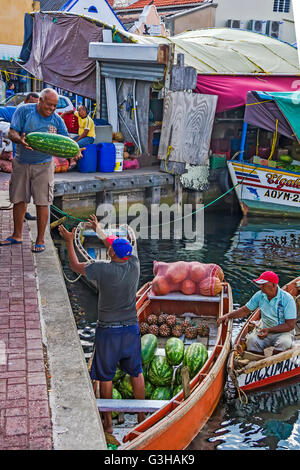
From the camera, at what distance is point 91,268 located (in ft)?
16.8

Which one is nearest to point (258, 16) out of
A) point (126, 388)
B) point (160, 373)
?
point (160, 373)

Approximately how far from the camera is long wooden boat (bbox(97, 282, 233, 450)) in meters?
5.02

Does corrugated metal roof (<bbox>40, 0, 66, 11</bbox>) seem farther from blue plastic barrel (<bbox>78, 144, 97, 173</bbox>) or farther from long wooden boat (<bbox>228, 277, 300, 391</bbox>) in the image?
long wooden boat (<bbox>228, 277, 300, 391</bbox>)

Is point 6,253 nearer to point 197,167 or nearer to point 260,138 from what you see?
point 197,167

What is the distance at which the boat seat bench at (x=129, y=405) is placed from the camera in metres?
5.27

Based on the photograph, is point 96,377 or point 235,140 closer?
point 96,377

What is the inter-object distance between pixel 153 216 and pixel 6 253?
8570 mm

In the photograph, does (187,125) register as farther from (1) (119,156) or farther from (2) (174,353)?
(2) (174,353)

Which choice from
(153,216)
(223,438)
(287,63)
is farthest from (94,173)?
(287,63)

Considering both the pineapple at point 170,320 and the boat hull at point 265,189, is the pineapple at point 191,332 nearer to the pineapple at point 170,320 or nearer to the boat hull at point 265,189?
the pineapple at point 170,320

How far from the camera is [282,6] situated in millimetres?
34562

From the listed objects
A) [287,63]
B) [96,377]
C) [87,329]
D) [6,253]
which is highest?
[287,63]

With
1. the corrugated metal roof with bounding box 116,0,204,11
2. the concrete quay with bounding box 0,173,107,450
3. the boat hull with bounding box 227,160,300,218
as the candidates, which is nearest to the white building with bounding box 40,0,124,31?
the corrugated metal roof with bounding box 116,0,204,11

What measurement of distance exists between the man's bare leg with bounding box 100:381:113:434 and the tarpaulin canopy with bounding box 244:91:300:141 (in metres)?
12.6
